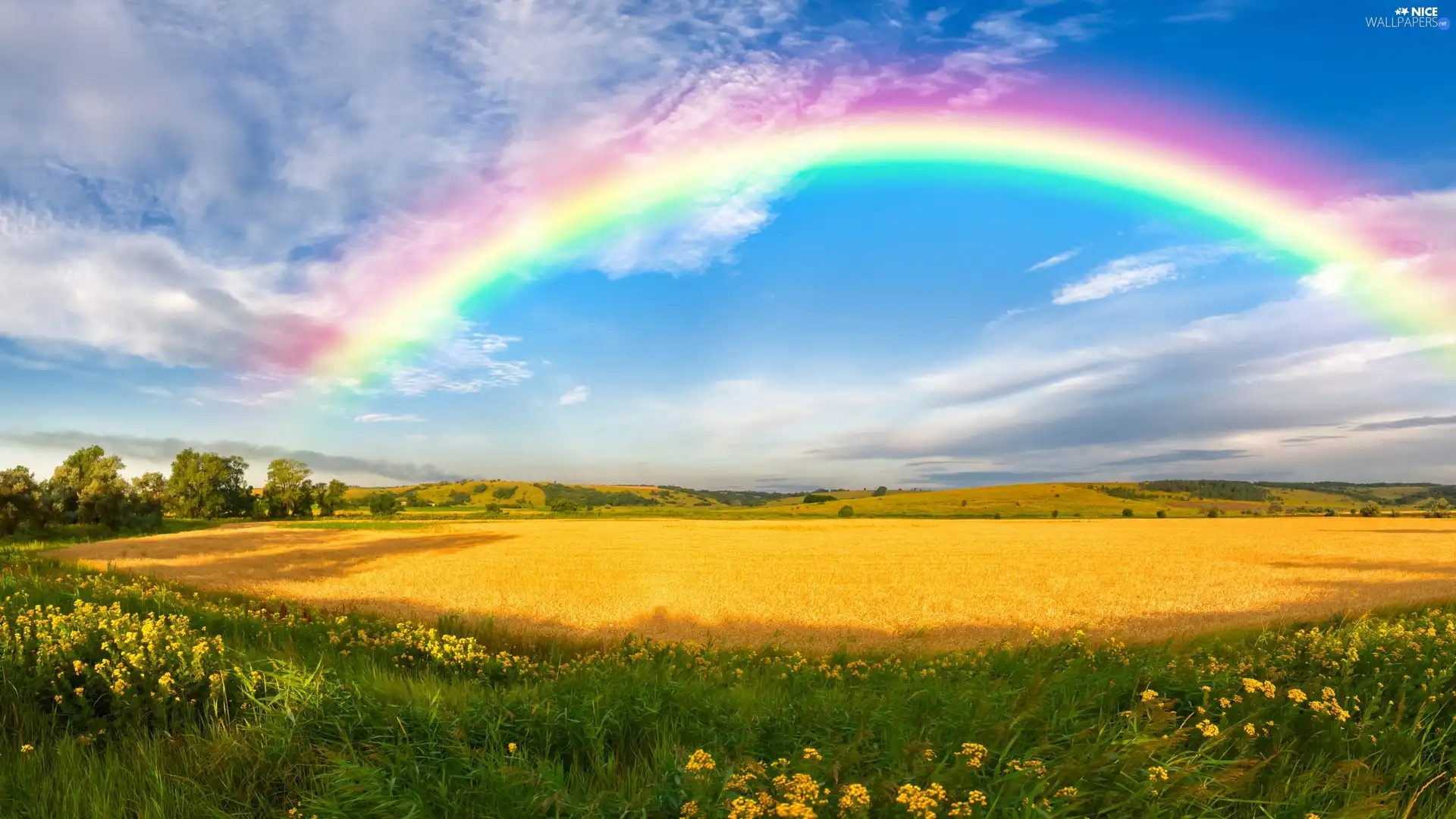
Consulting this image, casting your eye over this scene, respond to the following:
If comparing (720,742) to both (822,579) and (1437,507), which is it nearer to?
(822,579)

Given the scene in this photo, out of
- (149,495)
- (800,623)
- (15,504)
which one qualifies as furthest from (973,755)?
(149,495)

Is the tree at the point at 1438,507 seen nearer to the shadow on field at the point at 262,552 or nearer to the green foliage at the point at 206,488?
the shadow on field at the point at 262,552

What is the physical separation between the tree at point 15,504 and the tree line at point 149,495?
0.05 m

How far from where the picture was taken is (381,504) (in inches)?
4151

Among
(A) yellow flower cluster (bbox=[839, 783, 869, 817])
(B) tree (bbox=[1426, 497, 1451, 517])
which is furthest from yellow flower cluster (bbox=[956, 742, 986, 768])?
(B) tree (bbox=[1426, 497, 1451, 517])

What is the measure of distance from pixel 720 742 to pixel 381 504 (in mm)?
114207

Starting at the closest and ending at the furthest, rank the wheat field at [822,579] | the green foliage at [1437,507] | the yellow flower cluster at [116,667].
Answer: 1. the yellow flower cluster at [116,667]
2. the wheat field at [822,579]
3. the green foliage at [1437,507]

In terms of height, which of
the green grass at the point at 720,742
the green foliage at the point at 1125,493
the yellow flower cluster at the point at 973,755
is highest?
the yellow flower cluster at the point at 973,755

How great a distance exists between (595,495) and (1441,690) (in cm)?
14900

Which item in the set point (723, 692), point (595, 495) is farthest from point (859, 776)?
point (595, 495)

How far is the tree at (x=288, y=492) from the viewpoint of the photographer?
3772 inches

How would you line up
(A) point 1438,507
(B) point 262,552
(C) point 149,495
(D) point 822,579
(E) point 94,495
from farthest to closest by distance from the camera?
(A) point 1438,507, (C) point 149,495, (E) point 94,495, (B) point 262,552, (D) point 822,579

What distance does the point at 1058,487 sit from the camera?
15875 centimetres

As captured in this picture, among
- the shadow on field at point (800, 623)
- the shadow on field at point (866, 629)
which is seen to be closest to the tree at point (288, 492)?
the shadow on field at point (800, 623)
